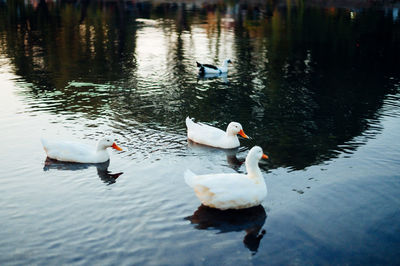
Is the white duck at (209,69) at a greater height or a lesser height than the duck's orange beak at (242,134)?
greater

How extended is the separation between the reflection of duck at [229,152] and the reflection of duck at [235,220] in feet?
8.66

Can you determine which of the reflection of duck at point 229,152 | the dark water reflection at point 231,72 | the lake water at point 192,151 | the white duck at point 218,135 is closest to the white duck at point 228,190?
the lake water at point 192,151

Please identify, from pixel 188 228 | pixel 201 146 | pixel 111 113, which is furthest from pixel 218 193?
pixel 111 113

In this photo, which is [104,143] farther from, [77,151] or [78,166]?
[78,166]

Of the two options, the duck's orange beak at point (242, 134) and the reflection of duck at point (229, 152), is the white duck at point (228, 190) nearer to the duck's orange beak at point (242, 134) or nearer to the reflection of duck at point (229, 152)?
the reflection of duck at point (229, 152)

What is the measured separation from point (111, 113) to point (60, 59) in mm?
11126

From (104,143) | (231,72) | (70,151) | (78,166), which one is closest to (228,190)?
(104,143)

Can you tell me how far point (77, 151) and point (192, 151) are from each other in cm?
336

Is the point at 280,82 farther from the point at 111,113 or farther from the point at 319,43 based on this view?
the point at 319,43

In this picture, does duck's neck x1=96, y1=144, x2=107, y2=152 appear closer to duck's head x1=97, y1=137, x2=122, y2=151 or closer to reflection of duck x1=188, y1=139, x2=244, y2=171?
duck's head x1=97, y1=137, x2=122, y2=151

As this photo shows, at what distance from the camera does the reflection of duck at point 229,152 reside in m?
13.5

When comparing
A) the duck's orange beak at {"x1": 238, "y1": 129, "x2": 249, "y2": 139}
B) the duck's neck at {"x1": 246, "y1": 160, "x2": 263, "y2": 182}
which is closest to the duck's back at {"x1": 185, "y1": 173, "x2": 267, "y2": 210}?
the duck's neck at {"x1": 246, "y1": 160, "x2": 263, "y2": 182}

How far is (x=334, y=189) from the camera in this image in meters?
11.8

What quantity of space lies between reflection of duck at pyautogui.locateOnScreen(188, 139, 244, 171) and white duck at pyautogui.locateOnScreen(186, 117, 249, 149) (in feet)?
0.35
